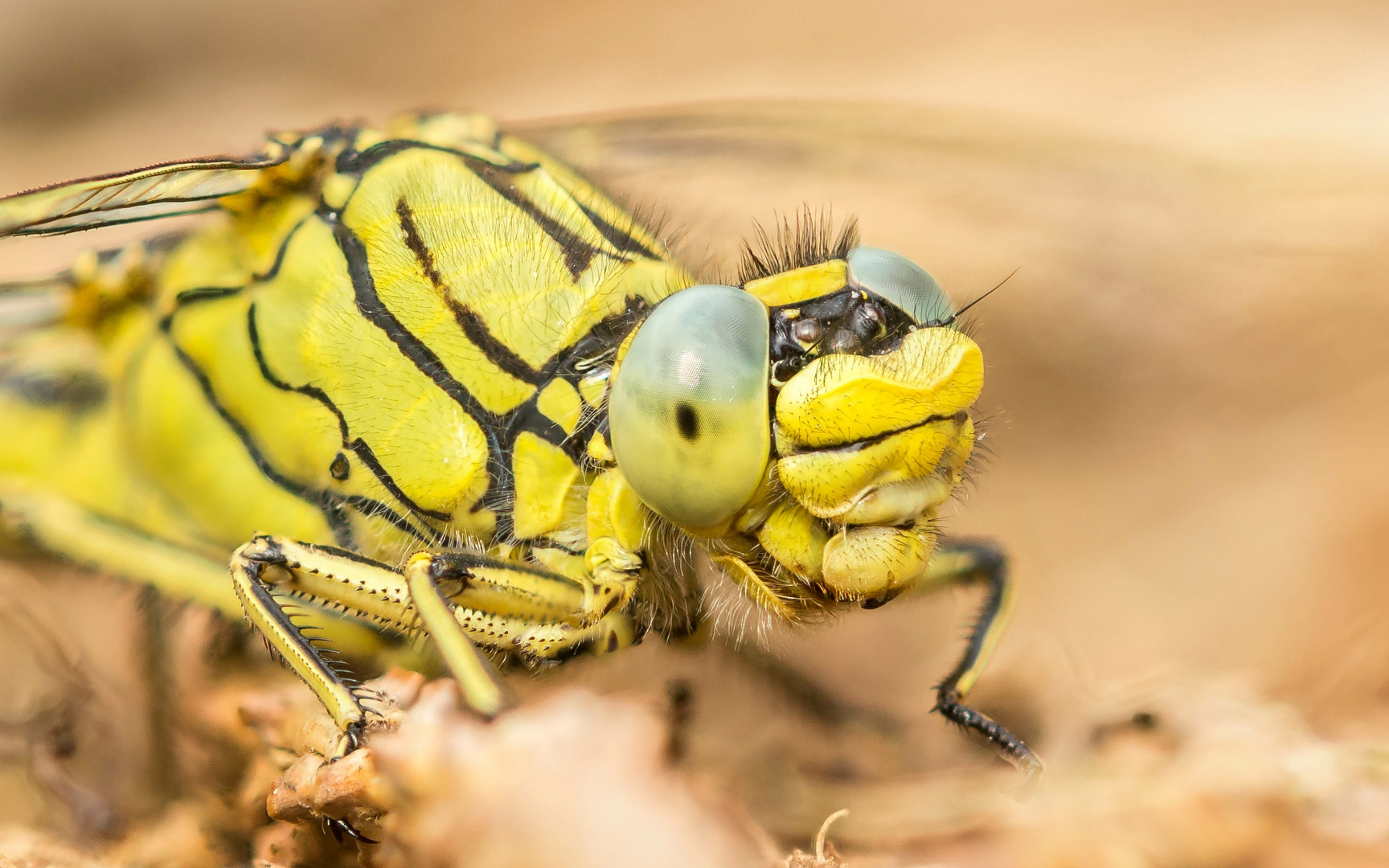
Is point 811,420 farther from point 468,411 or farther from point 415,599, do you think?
point 468,411

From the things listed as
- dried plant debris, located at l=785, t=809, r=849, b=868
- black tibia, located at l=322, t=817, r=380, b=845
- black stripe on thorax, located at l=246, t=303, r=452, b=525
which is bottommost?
black tibia, located at l=322, t=817, r=380, b=845

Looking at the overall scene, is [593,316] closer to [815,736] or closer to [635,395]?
[635,395]

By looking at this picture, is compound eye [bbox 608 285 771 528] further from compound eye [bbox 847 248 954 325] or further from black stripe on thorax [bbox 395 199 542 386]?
black stripe on thorax [bbox 395 199 542 386]

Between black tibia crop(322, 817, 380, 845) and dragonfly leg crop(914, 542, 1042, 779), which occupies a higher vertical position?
dragonfly leg crop(914, 542, 1042, 779)

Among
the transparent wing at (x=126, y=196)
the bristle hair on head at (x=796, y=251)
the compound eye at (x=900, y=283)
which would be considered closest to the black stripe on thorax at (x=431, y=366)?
the transparent wing at (x=126, y=196)

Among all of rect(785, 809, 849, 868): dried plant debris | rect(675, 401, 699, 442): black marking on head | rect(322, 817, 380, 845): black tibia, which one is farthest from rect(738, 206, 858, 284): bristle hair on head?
rect(322, 817, 380, 845): black tibia

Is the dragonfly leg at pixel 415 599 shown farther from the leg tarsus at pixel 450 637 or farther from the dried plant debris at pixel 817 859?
the dried plant debris at pixel 817 859

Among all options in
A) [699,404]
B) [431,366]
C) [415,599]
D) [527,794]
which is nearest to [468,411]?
[431,366]
